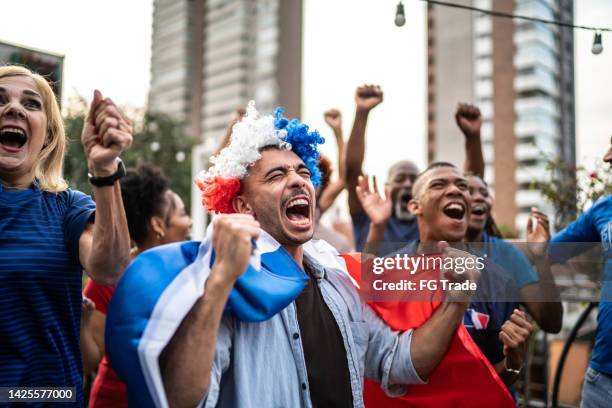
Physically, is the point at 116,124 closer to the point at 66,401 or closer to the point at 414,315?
the point at 66,401

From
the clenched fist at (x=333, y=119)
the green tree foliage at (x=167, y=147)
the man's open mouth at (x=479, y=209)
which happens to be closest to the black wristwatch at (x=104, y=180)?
the man's open mouth at (x=479, y=209)

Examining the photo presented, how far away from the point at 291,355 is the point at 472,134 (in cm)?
301

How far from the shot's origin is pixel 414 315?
252 cm

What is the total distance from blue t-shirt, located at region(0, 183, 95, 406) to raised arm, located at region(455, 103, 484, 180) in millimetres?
3181

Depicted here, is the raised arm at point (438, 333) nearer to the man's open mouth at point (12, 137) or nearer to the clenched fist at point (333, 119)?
the man's open mouth at point (12, 137)

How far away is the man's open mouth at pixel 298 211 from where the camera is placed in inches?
89.1

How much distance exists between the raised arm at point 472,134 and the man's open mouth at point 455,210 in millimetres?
1123

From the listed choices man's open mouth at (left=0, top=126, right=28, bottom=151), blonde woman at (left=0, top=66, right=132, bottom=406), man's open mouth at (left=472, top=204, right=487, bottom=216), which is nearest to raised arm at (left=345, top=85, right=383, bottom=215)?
man's open mouth at (left=472, top=204, right=487, bottom=216)

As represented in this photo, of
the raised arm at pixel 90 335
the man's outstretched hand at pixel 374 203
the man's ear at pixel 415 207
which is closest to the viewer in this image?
the raised arm at pixel 90 335

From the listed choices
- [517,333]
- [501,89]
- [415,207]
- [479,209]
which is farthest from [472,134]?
[501,89]

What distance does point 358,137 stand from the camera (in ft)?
14.8

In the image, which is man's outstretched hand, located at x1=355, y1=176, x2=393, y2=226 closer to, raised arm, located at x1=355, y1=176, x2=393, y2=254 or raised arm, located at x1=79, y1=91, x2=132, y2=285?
raised arm, located at x1=355, y1=176, x2=393, y2=254

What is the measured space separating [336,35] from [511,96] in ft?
226

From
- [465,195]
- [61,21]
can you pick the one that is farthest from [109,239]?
[61,21]
